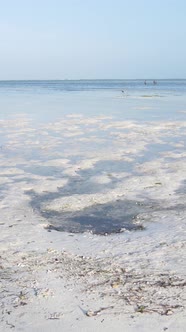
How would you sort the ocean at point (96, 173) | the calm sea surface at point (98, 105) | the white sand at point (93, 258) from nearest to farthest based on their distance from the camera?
1. the white sand at point (93, 258)
2. the ocean at point (96, 173)
3. the calm sea surface at point (98, 105)

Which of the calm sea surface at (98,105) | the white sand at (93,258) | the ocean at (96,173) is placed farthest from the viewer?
the calm sea surface at (98,105)

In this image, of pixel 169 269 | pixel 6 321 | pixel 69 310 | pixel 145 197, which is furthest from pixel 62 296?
pixel 145 197

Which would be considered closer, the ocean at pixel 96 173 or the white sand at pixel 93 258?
the white sand at pixel 93 258

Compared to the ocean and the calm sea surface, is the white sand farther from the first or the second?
the calm sea surface

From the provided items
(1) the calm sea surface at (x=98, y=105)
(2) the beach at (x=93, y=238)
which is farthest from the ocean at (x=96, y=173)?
(1) the calm sea surface at (x=98, y=105)

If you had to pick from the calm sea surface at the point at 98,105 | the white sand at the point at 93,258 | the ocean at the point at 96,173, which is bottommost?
the calm sea surface at the point at 98,105

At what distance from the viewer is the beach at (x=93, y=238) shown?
182 inches

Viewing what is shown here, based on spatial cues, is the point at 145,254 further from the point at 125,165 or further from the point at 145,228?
the point at 125,165

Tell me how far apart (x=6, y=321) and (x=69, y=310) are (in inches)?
24.5

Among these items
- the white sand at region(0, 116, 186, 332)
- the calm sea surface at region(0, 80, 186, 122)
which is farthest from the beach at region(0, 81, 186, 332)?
the calm sea surface at region(0, 80, 186, 122)

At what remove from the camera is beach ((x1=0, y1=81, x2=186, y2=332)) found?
4621 mm

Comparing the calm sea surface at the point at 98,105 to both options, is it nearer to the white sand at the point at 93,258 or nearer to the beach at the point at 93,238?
the beach at the point at 93,238

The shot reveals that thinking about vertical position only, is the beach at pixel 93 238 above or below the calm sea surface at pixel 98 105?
above

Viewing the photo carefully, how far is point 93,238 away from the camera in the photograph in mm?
6891
